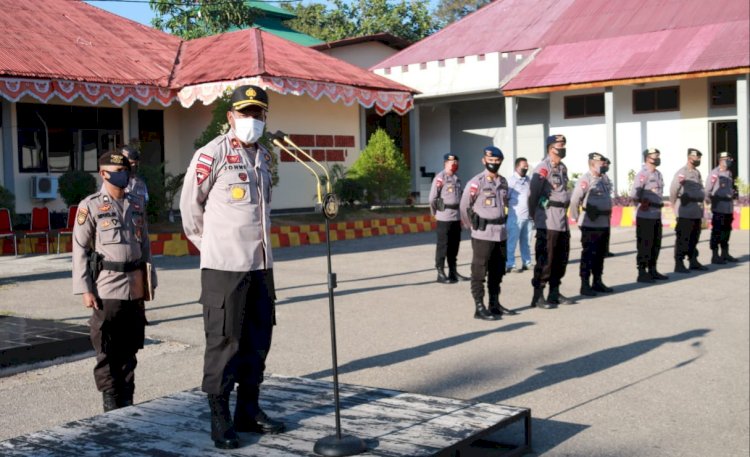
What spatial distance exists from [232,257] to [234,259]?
2 cm

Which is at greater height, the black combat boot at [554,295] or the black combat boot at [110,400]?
the black combat boot at [554,295]

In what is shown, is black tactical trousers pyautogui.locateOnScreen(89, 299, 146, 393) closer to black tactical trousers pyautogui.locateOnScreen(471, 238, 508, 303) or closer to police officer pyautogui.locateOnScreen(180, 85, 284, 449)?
police officer pyautogui.locateOnScreen(180, 85, 284, 449)

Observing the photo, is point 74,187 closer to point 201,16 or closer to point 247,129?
point 247,129

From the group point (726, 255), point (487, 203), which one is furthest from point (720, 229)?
point (487, 203)

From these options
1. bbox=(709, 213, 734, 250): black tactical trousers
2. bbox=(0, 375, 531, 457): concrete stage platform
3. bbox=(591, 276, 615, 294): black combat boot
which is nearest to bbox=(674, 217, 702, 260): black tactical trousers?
bbox=(709, 213, 734, 250): black tactical trousers

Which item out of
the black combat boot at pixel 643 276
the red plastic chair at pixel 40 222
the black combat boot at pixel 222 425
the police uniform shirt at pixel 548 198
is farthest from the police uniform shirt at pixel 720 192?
the black combat boot at pixel 222 425

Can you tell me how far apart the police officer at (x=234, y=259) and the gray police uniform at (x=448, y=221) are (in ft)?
27.9

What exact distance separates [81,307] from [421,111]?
23676 mm

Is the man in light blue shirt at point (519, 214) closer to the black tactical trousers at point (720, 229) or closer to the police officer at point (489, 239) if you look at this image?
the black tactical trousers at point (720, 229)

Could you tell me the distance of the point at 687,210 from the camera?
47.6ft

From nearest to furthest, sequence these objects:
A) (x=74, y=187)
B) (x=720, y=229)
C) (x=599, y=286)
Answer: (x=599, y=286)
(x=720, y=229)
(x=74, y=187)

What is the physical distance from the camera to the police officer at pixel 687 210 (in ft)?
47.5

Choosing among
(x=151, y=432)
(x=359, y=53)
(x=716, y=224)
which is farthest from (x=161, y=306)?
(x=359, y=53)

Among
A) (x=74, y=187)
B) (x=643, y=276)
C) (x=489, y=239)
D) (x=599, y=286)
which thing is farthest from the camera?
(x=74, y=187)
